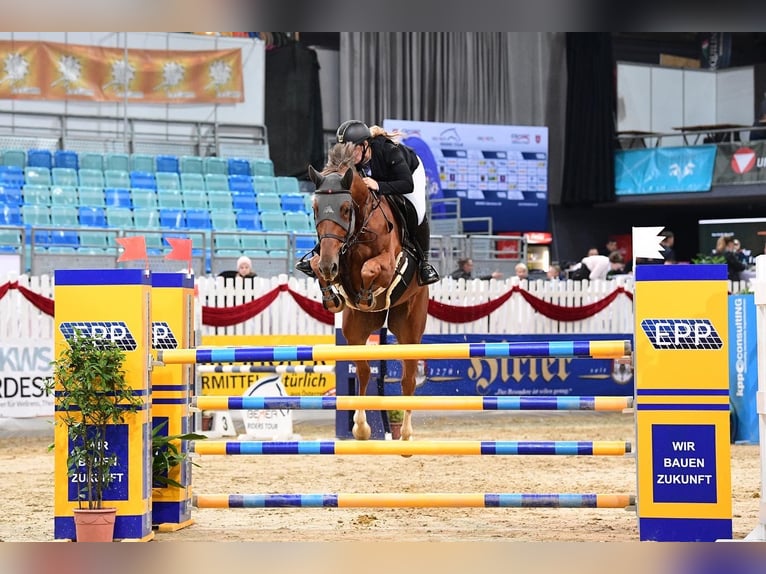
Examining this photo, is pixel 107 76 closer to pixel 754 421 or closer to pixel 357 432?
pixel 754 421

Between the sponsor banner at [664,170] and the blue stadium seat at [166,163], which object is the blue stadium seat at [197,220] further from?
the sponsor banner at [664,170]

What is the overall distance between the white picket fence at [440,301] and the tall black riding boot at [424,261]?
4.22 metres

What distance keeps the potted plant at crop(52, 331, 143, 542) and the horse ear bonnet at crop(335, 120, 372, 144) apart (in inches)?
75.8

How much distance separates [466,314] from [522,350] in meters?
8.14

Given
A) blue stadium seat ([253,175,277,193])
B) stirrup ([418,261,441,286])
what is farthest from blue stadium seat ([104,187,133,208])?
stirrup ([418,261,441,286])

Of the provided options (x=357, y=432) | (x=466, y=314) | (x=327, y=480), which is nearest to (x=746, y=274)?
(x=466, y=314)

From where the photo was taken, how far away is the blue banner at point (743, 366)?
10047mm

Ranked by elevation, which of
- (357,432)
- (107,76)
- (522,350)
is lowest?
(357,432)

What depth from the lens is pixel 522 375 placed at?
12805 millimetres

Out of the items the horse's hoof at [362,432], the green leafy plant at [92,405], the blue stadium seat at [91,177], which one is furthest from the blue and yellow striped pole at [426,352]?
the blue stadium seat at [91,177]

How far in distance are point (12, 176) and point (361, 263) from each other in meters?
11.9

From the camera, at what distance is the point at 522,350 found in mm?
4980

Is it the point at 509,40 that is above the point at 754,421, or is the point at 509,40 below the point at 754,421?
above

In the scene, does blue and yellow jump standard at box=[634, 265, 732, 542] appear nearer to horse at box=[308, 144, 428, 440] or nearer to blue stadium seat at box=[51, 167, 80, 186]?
horse at box=[308, 144, 428, 440]
